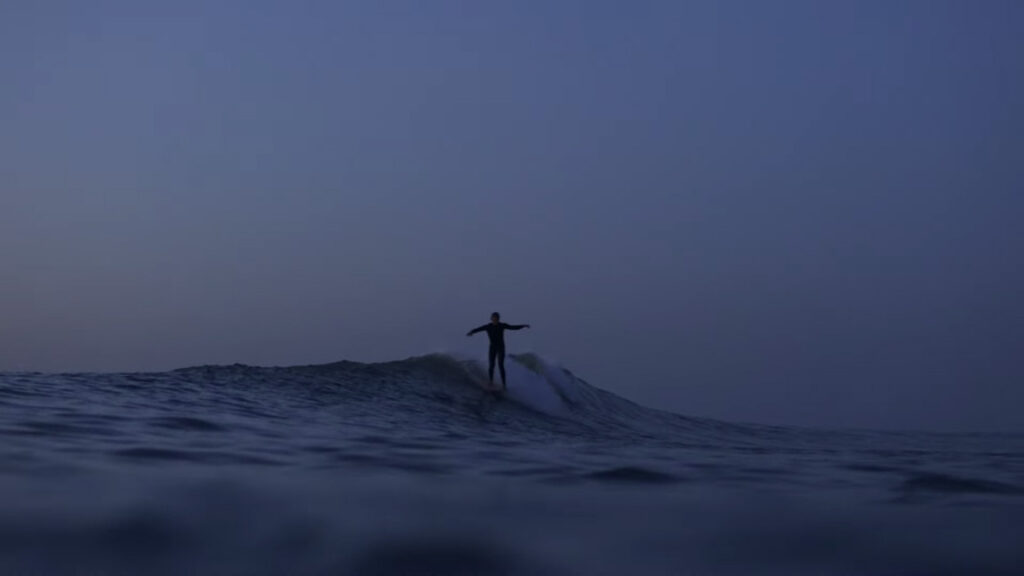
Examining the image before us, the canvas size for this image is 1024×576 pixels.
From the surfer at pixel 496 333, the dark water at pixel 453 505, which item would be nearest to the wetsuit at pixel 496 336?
the surfer at pixel 496 333

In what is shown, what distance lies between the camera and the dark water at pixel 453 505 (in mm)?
3090

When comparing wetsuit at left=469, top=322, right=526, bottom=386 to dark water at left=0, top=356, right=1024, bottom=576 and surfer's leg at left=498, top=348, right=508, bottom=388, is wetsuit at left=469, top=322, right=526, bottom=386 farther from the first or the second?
dark water at left=0, top=356, right=1024, bottom=576

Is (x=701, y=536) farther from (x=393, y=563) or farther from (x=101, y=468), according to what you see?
(x=101, y=468)

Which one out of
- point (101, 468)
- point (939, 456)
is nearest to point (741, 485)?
point (101, 468)

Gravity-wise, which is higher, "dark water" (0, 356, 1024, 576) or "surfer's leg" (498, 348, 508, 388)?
"surfer's leg" (498, 348, 508, 388)

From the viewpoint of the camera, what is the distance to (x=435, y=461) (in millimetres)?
6129

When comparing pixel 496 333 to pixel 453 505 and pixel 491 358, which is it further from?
pixel 453 505

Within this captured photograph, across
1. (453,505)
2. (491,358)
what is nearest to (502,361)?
(491,358)

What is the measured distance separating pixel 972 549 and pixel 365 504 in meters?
2.63

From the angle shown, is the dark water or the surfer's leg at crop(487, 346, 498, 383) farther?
the surfer's leg at crop(487, 346, 498, 383)

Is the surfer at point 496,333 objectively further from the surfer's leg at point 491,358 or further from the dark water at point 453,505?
the dark water at point 453,505

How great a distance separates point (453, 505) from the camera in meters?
4.17

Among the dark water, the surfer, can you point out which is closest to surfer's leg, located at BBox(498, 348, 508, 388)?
the surfer

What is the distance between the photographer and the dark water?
3.09m
